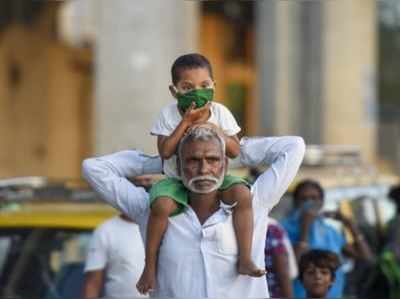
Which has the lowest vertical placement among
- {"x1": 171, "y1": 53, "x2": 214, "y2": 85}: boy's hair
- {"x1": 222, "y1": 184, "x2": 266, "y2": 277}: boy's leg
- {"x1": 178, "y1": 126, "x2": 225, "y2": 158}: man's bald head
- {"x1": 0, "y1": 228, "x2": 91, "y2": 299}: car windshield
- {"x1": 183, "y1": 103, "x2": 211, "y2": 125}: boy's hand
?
{"x1": 0, "y1": 228, "x2": 91, "y2": 299}: car windshield

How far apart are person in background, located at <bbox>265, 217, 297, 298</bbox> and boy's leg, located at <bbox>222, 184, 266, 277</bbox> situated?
281 centimetres

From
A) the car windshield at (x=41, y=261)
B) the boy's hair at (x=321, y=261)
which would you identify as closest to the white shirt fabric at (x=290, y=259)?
the boy's hair at (x=321, y=261)

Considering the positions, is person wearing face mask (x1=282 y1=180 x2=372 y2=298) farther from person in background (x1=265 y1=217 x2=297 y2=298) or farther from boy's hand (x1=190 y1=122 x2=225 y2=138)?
boy's hand (x1=190 y1=122 x2=225 y2=138)

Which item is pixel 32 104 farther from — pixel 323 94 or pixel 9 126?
pixel 323 94

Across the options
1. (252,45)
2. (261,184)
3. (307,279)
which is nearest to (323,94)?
(252,45)

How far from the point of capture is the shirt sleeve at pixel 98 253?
7324mm

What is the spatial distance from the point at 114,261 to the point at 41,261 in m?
0.96

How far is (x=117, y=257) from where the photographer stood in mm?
7352

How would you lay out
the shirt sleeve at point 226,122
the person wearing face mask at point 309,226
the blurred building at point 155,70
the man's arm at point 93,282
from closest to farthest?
1. the shirt sleeve at point 226,122
2. the man's arm at point 93,282
3. the person wearing face mask at point 309,226
4. the blurred building at point 155,70

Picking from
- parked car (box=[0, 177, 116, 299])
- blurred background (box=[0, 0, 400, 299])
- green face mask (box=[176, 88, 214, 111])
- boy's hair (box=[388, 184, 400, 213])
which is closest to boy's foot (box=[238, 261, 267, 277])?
green face mask (box=[176, 88, 214, 111])

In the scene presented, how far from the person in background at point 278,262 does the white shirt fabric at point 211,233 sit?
101 inches

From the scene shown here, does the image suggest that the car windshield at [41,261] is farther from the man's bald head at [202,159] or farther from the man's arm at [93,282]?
the man's bald head at [202,159]

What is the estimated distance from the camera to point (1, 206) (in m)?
9.21

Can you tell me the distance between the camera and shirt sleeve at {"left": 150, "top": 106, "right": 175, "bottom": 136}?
16.3ft
